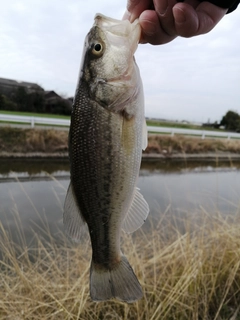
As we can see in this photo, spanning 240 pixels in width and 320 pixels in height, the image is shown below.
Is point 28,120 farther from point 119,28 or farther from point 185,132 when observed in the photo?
point 119,28

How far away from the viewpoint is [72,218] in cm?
155

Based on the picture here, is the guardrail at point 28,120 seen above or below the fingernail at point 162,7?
below

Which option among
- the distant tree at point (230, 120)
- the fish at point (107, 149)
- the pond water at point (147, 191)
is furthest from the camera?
the distant tree at point (230, 120)

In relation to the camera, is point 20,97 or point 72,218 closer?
point 72,218

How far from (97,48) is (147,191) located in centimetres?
915

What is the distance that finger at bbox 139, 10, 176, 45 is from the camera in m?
1.75

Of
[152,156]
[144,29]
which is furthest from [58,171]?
[144,29]

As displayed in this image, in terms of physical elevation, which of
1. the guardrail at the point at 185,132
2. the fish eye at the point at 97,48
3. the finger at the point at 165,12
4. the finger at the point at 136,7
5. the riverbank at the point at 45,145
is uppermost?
the finger at the point at 136,7

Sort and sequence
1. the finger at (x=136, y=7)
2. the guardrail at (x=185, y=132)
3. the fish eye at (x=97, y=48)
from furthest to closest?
the guardrail at (x=185, y=132)
the finger at (x=136, y=7)
the fish eye at (x=97, y=48)

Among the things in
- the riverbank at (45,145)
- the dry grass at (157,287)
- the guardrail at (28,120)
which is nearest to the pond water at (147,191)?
the riverbank at (45,145)

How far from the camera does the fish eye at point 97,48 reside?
5.23ft

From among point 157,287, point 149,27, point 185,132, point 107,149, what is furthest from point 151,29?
point 185,132

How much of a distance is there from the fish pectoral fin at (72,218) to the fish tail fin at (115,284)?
201mm

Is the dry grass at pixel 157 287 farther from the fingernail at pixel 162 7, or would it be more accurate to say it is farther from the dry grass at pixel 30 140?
the dry grass at pixel 30 140
